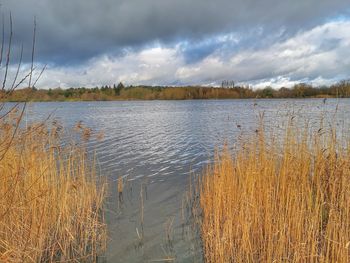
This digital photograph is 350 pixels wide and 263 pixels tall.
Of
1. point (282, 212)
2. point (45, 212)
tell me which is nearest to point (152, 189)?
point (45, 212)

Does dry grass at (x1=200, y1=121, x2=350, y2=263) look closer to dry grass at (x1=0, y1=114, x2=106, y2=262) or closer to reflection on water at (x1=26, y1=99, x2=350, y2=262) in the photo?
reflection on water at (x1=26, y1=99, x2=350, y2=262)

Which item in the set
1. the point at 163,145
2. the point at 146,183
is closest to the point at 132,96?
the point at 163,145

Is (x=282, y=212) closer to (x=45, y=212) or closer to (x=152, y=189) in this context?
(x=45, y=212)

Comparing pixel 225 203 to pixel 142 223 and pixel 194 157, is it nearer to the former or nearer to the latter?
pixel 142 223

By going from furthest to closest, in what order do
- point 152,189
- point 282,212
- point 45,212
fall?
1. point 152,189
2. point 45,212
3. point 282,212

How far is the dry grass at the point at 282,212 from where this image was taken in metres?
3.76

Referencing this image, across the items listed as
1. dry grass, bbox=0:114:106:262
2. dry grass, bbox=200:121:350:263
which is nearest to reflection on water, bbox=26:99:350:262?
dry grass, bbox=0:114:106:262

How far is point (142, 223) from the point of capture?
6.43m

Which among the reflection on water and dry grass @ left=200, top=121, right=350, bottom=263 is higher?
dry grass @ left=200, top=121, right=350, bottom=263

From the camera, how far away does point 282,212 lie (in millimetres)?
4258

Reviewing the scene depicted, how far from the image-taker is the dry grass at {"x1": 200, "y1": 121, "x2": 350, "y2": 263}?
3.76m

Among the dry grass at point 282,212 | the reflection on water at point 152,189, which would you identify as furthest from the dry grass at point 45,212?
the dry grass at point 282,212

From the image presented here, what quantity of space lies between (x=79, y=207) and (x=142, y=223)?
4.67 feet

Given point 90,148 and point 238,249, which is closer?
point 238,249
